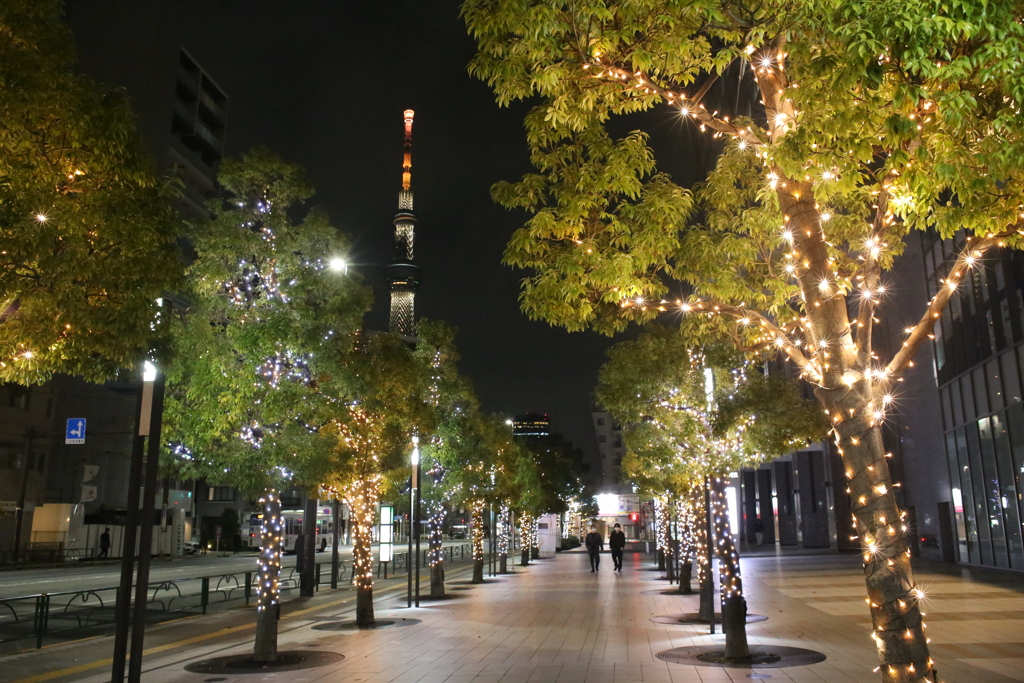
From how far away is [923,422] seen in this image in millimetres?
32906

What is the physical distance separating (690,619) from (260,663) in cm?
827

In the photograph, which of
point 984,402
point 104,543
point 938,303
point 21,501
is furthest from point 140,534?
point 104,543

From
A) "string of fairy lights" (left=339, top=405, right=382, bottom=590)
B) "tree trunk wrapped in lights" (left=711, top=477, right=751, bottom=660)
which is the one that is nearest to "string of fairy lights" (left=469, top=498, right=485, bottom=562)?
"string of fairy lights" (left=339, top=405, right=382, bottom=590)

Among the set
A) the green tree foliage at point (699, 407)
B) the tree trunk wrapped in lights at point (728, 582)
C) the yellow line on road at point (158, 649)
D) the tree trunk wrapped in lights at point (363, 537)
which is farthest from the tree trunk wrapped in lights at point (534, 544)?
the tree trunk wrapped in lights at point (728, 582)

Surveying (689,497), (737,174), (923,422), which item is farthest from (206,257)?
(923,422)

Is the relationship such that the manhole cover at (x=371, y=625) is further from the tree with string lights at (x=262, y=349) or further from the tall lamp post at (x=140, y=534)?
the tall lamp post at (x=140, y=534)

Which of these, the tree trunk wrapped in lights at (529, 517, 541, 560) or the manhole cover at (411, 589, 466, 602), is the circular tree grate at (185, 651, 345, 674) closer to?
the manhole cover at (411, 589, 466, 602)

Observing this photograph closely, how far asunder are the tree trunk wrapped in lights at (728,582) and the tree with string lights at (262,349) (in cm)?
622

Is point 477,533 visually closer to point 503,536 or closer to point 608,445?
point 503,536

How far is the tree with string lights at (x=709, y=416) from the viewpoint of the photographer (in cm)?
1259

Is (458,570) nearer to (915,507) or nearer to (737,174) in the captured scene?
(915,507)

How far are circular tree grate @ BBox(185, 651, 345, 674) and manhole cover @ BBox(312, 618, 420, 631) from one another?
3.01 m

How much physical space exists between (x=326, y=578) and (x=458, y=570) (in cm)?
713

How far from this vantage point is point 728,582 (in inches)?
456
